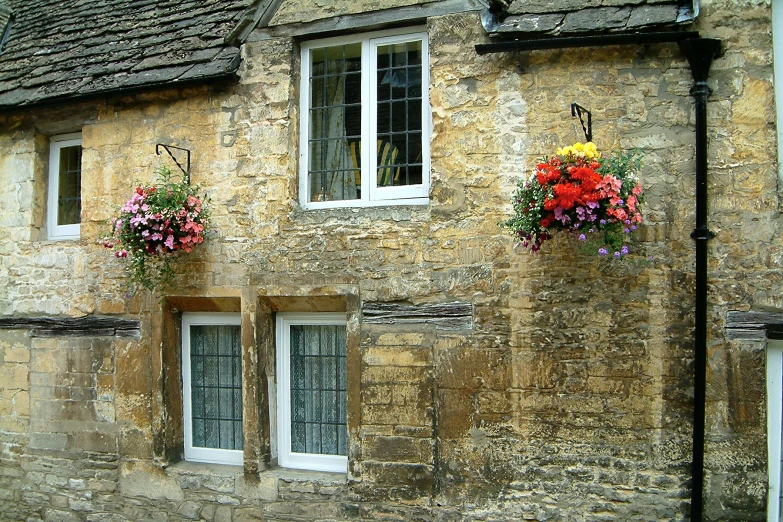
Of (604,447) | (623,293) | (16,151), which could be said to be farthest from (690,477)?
(16,151)

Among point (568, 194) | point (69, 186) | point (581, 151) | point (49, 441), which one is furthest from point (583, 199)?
point (49, 441)

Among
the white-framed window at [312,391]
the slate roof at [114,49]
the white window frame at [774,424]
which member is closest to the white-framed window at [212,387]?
the white-framed window at [312,391]

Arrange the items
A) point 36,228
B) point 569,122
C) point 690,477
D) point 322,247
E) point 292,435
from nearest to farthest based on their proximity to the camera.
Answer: point 690,477
point 569,122
point 322,247
point 292,435
point 36,228

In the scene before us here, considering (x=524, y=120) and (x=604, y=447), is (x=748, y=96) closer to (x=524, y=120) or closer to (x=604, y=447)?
(x=524, y=120)

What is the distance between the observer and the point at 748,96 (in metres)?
5.07

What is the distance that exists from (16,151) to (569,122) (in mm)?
5500

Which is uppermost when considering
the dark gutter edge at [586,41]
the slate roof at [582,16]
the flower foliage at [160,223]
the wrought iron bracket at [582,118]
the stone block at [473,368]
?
the slate roof at [582,16]

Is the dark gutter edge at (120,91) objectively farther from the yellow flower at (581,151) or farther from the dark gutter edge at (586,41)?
the yellow flower at (581,151)

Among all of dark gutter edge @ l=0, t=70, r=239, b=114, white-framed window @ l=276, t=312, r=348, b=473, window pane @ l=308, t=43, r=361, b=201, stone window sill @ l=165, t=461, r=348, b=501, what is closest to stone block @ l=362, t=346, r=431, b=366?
white-framed window @ l=276, t=312, r=348, b=473

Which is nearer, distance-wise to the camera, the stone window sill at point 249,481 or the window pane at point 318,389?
the stone window sill at point 249,481

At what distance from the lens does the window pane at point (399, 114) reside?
6.01 meters

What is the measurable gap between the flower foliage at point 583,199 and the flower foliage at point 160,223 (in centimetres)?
273

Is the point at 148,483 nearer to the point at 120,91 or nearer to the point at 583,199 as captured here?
the point at 120,91

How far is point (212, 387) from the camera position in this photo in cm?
667
